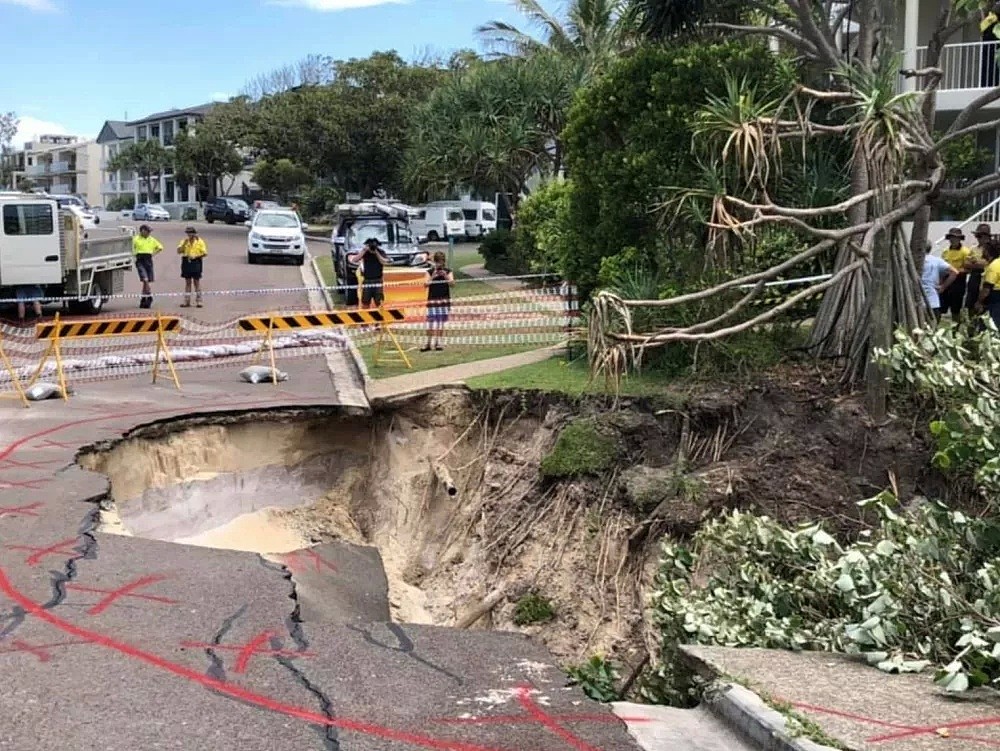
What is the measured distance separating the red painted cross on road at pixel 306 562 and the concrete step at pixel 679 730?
4171 millimetres

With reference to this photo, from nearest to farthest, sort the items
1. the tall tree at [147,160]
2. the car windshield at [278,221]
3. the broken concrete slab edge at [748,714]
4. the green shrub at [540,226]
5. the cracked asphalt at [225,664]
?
the broken concrete slab edge at [748,714] < the cracked asphalt at [225,664] < the green shrub at [540,226] < the car windshield at [278,221] < the tall tree at [147,160]

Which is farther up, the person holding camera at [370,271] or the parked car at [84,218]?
the parked car at [84,218]

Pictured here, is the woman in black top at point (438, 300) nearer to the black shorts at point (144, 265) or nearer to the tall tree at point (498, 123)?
the black shorts at point (144, 265)

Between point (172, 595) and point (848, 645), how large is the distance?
4028 millimetres

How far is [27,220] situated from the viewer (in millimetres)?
21391

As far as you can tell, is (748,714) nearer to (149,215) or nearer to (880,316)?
(880,316)

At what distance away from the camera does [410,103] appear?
5550cm

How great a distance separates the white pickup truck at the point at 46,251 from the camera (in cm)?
2128

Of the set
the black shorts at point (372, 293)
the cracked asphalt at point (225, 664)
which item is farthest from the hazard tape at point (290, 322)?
the cracked asphalt at point (225, 664)

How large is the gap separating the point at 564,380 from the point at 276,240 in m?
22.7

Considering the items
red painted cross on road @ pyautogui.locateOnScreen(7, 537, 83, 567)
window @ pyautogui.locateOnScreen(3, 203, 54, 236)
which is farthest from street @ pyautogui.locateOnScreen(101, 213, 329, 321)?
red painted cross on road @ pyautogui.locateOnScreen(7, 537, 83, 567)

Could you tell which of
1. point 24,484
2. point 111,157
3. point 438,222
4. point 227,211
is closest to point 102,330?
point 24,484

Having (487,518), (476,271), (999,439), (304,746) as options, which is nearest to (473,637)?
(304,746)

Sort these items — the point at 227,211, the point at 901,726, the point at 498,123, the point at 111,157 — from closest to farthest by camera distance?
1. the point at 901,726
2. the point at 498,123
3. the point at 227,211
4. the point at 111,157
